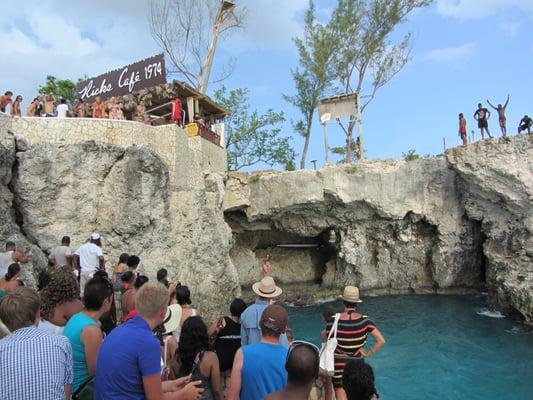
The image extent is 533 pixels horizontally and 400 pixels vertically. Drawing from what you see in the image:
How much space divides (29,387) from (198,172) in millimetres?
13996

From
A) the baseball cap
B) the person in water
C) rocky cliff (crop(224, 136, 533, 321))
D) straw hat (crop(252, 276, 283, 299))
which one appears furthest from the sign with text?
the baseball cap

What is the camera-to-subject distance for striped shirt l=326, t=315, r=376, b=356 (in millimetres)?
4801

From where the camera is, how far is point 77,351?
316cm

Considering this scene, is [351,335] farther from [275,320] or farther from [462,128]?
[462,128]

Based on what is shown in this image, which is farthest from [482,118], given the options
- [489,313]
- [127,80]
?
[127,80]

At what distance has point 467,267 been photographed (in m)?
20.3

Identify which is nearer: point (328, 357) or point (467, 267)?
point (328, 357)

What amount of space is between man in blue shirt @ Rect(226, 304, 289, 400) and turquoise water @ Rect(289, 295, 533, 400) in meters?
7.72

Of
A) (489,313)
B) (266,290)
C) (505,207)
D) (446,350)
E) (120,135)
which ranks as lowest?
(446,350)

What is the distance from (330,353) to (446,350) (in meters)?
10.3

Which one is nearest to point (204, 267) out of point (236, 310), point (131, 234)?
point (131, 234)

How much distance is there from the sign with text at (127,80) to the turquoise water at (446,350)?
1169 centimetres

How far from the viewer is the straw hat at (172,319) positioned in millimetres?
4531

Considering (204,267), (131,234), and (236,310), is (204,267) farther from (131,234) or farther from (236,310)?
(236,310)
